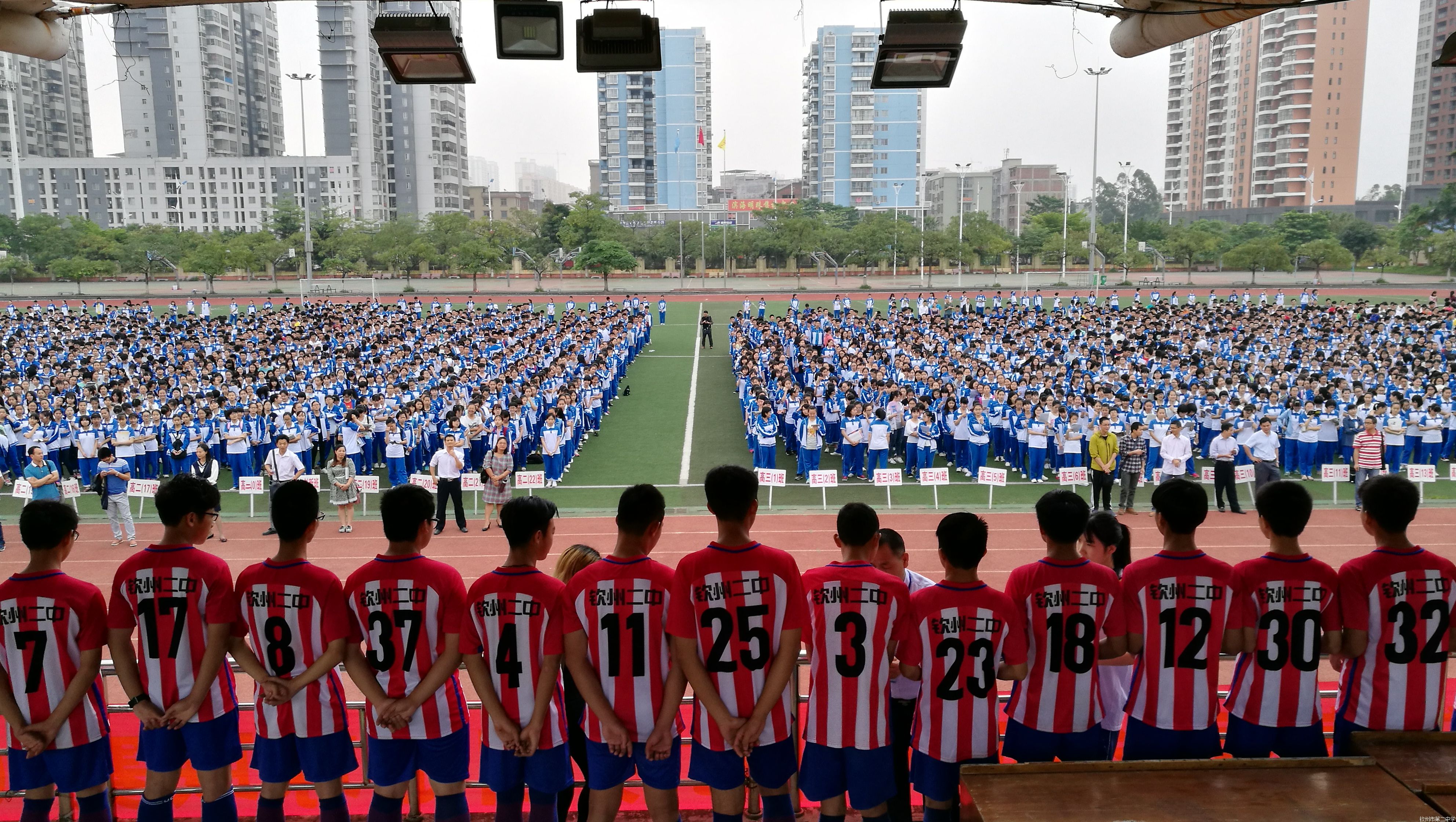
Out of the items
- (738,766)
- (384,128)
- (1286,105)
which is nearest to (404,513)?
(738,766)

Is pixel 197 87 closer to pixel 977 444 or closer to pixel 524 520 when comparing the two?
pixel 977 444

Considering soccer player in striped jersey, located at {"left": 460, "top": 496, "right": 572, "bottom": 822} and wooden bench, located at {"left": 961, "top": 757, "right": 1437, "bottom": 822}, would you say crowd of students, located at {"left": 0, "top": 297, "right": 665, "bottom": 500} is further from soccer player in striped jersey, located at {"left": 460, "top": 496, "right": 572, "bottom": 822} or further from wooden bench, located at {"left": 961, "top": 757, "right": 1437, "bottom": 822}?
wooden bench, located at {"left": 961, "top": 757, "right": 1437, "bottom": 822}

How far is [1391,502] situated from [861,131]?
110166 millimetres

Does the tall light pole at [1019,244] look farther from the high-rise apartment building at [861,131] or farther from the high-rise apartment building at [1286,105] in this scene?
the high-rise apartment building at [1286,105]

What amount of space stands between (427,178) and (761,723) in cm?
11152

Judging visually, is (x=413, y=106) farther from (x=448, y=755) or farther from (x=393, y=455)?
(x=448, y=755)

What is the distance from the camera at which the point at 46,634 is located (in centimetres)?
377

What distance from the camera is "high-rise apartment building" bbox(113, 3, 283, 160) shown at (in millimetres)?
95938

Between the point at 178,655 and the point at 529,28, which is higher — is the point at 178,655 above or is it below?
below

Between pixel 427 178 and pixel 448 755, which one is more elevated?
pixel 427 178

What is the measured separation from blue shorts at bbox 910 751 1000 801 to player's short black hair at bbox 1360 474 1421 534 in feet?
5.97

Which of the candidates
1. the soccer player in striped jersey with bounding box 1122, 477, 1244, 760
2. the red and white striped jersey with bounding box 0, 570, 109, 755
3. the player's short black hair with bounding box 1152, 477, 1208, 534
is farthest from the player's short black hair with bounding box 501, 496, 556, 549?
the player's short black hair with bounding box 1152, 477, 1208, 534

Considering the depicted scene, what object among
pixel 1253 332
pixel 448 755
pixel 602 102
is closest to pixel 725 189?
pixel 602 102

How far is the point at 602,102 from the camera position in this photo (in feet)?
366
